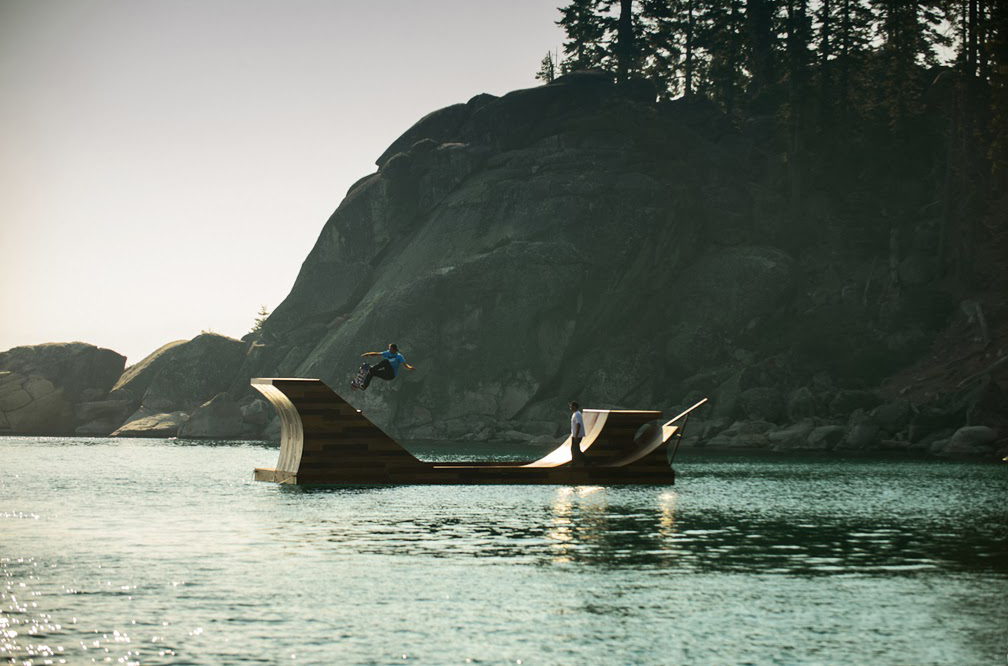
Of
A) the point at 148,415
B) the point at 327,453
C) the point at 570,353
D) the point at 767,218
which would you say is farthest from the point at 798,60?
the point at 327,453

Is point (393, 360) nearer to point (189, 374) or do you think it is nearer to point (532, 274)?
point (532, 274)

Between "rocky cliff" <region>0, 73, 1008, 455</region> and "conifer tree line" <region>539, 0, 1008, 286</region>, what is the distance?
13.0 ft

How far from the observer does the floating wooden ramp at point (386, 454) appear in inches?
1430

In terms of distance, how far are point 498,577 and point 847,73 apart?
271 ft

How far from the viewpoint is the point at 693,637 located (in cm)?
1523

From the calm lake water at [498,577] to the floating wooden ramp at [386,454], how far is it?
81 centimetres

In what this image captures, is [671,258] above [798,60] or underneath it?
underneath

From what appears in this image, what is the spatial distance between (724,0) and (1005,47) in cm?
3474

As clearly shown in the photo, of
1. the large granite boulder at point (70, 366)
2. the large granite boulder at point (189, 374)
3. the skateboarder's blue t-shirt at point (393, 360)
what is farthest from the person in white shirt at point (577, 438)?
the large granite boulder at point (70, 366)

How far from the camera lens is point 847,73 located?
93.9 metres

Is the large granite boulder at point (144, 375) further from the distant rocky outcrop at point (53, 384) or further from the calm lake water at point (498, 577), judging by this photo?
the calm lake water at point (498, 577)

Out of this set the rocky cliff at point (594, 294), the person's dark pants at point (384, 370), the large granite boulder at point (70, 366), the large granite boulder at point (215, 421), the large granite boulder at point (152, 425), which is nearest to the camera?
the person's dark pants at point (384, 370)

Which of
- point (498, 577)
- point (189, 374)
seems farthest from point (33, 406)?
point (498, 577)

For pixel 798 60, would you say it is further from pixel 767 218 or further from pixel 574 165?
pixel 574 165
